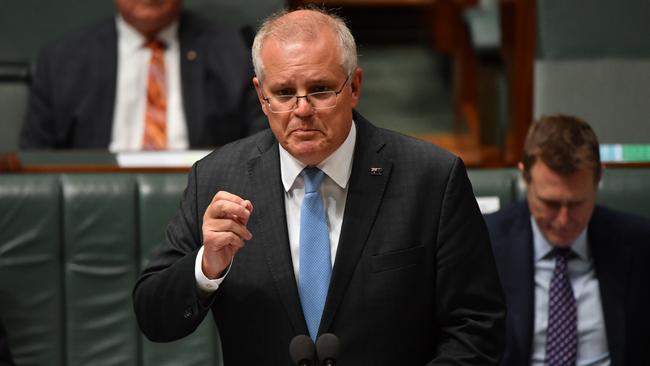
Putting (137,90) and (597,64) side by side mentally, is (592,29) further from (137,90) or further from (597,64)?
(137,90)

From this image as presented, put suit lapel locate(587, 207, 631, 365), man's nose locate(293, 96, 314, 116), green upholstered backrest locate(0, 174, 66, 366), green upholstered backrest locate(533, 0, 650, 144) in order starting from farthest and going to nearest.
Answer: green upholstered backrest locate(533, 0, 650, 144), green upholstered backrest locate(0, 174, 66, 366), suit lapel locate(587, 207, 631, 365), man's nose locate(293, 96, 314, 116)

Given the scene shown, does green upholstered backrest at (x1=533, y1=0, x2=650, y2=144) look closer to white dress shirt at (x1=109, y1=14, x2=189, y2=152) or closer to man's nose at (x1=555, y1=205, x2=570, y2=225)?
man's nose at (x1=555, y1=205, x2=570, y2=225)

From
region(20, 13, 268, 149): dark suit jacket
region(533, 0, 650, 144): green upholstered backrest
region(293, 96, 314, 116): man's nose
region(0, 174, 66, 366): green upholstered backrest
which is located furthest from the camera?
region(20, 13, 268, 149): dark suit jacket

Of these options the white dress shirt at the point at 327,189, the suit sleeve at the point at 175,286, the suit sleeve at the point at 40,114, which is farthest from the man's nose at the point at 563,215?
the suit sleeve at the point at 40,114

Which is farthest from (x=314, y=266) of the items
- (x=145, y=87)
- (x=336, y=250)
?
(x=145, y=87)

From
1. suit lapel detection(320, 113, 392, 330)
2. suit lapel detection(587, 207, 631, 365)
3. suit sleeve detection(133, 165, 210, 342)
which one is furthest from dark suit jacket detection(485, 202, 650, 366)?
suit sleeve detection(133, 165, 210, 342)

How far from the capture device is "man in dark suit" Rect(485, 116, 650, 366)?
1.78 m

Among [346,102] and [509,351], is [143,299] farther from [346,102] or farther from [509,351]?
[509,351]

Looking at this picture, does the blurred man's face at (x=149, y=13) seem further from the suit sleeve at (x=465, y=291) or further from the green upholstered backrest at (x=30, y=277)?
the suit sleeve at (x=465, y=291)

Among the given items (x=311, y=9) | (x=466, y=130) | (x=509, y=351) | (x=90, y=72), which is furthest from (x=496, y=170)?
(x=466, y=130)

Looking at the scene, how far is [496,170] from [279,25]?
2.54ft

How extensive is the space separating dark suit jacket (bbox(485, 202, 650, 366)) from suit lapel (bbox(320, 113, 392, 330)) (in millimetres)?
500

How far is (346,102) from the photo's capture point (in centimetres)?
133

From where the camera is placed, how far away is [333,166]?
1.38 meters
